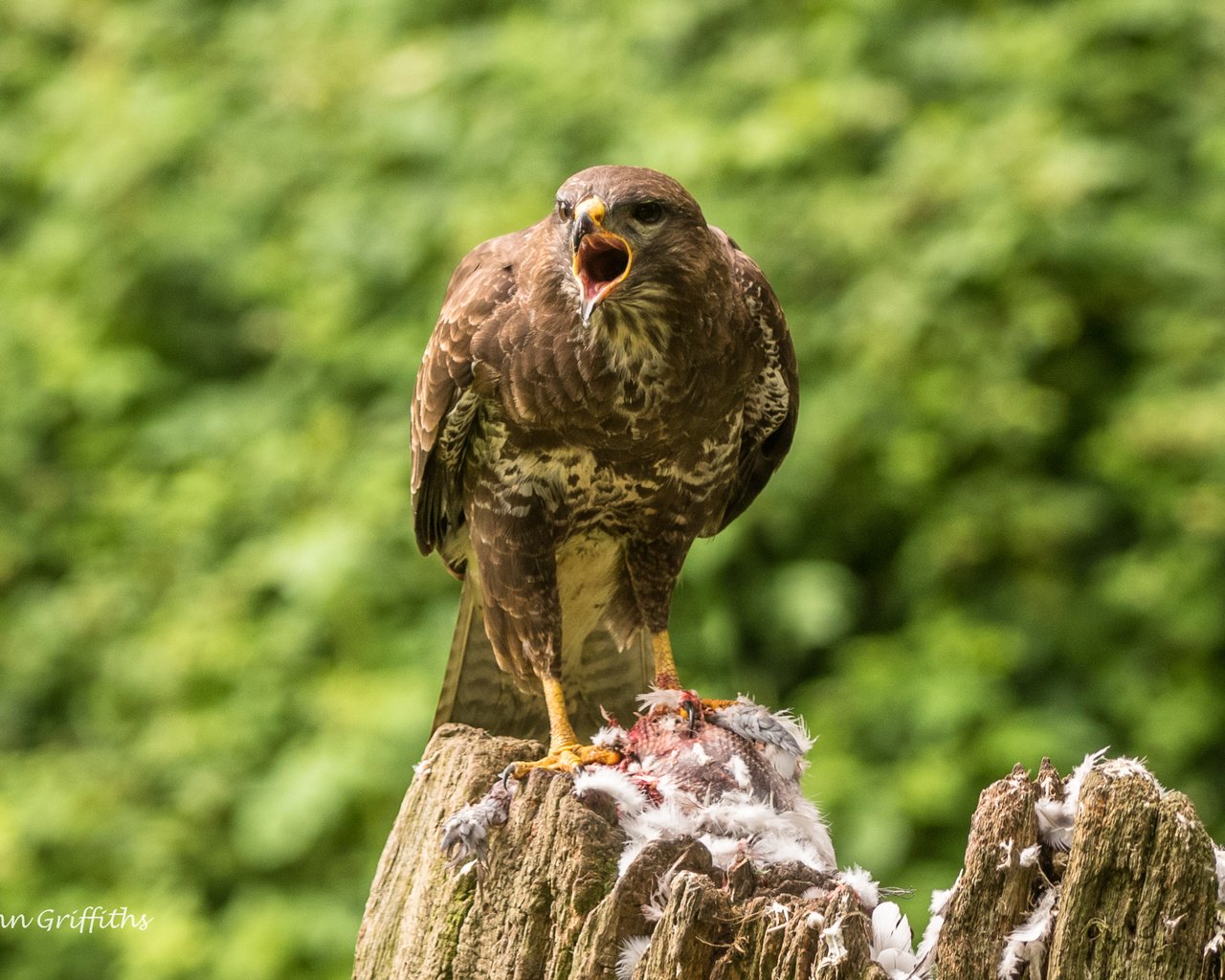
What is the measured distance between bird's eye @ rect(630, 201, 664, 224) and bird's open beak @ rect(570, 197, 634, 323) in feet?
0.17

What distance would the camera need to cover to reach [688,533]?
340 centimetres

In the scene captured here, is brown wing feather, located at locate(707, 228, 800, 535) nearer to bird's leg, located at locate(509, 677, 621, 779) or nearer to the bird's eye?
the bird's eye

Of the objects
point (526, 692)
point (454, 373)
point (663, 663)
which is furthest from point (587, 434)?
point (526, 692)

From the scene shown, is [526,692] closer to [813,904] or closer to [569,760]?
[569,760]

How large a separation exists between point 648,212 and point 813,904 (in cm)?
138

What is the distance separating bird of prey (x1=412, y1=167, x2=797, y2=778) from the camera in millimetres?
2965

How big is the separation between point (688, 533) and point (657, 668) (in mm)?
311

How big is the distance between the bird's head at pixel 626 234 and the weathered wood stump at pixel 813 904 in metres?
1.00

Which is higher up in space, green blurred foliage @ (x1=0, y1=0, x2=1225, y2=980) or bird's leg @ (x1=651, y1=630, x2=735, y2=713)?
green blurred foliage @ (x1=0, y1=0, x2=1225, y2=980)

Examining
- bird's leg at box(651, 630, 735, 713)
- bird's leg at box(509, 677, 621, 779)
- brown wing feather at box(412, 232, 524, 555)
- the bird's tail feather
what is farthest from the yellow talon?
brown wing feather at box(412, 232, 524, 555)

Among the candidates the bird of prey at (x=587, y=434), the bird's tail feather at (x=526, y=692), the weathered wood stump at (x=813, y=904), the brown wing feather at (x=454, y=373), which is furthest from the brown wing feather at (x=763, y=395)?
the weathered wood stump at (x=813, y=904)

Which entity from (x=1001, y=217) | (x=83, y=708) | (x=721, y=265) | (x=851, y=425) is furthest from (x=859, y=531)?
(x=83, y=708)

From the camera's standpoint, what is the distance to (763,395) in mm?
3439

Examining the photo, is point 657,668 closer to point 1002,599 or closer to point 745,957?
point 745,957
